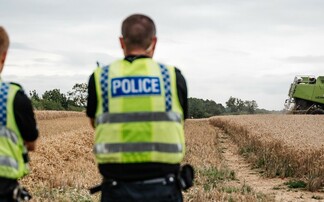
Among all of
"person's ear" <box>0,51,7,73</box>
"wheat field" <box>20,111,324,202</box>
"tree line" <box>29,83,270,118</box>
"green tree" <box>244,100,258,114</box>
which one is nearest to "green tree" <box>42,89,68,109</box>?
"tree line" <box>29,83,270,118</box>

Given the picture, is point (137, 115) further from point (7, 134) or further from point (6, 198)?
point (6, 198)

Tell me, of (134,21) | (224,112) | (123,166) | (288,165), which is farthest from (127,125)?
(224,112)

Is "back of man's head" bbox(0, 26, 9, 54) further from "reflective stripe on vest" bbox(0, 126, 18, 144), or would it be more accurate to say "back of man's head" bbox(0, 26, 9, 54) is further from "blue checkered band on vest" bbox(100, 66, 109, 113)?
"blue checkered band on vest" bbox(100, 66, 109, 113)

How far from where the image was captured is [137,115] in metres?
3.32

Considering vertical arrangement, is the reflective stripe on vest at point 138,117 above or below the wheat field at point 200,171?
above

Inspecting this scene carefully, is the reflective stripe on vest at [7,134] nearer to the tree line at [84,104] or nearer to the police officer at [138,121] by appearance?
the police officer at [138,121]

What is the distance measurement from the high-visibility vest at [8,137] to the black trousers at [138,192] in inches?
22.2

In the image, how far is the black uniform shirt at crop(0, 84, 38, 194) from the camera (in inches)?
131

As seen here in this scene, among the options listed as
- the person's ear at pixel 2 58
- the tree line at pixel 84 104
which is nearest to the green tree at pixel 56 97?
the tree line at pixel 84 104

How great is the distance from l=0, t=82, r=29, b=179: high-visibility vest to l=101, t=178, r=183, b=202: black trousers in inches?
22.2

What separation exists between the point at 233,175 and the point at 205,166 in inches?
32.4

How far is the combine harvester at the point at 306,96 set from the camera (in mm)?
43281

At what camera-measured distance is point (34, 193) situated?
28.4 ft

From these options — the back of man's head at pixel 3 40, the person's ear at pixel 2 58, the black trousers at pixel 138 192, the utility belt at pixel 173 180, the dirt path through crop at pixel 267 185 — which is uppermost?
the back of man's head at pixel 3 40
